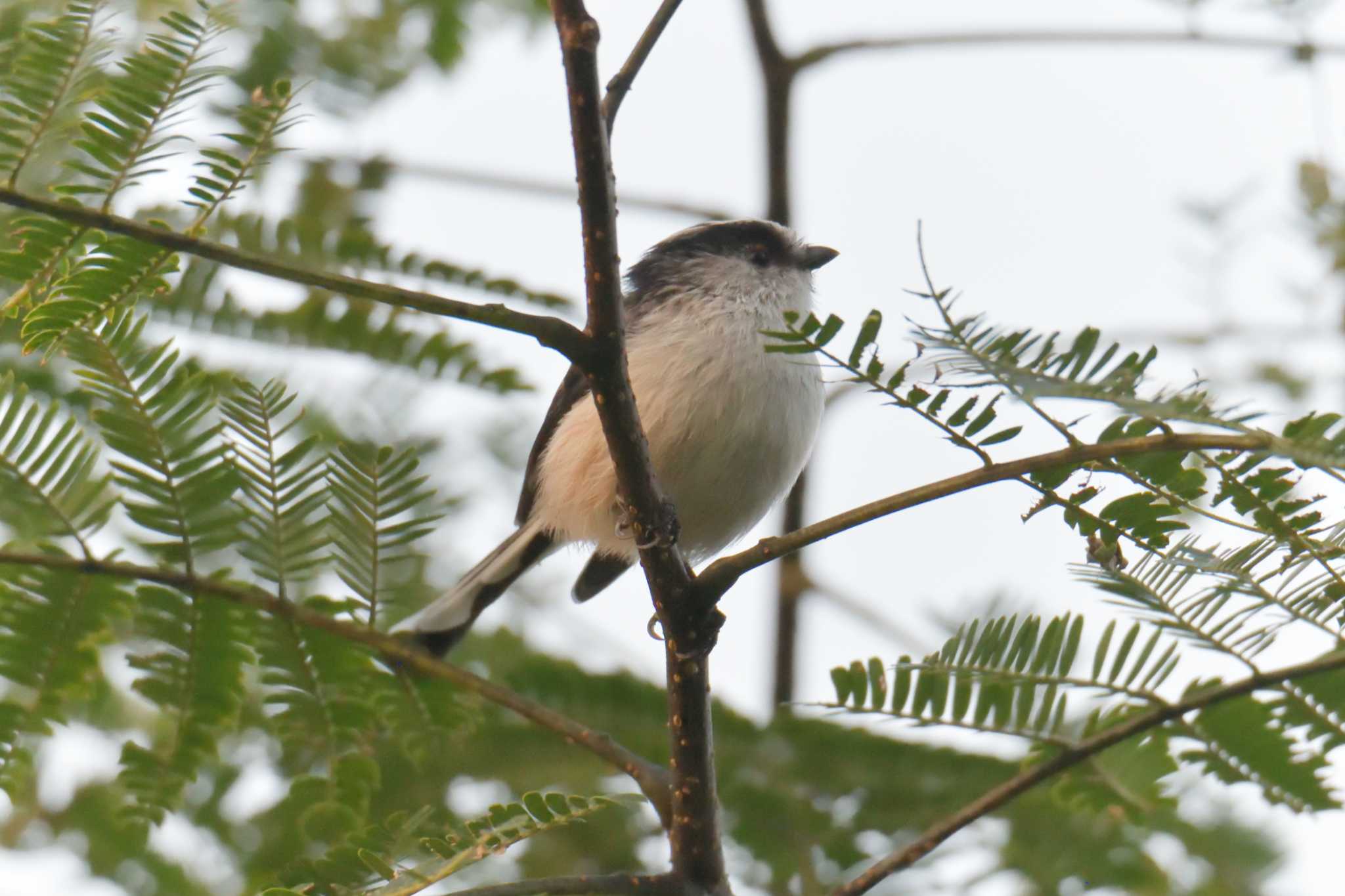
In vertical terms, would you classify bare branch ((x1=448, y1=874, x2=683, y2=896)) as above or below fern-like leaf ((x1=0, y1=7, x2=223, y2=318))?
below

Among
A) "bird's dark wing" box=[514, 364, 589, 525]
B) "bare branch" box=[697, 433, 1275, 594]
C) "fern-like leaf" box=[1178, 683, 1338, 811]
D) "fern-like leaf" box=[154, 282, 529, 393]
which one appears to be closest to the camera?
"bare branch" box=[697, 433, 1275, 594]

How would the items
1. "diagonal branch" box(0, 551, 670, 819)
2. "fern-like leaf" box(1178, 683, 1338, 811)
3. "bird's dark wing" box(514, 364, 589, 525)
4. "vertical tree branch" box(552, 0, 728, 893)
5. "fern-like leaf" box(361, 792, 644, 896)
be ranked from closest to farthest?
"vertical tree branch" box(552, 0, 728, 893)
"fern-like leaf" box(361, 792, 644, 896)
"fern-like leaf" box(1178, 683, 1338, 811)
"diagonal branch" box(0, 551, 670, 819)
"bird's dark wing" box(514, 364, 589, 525)

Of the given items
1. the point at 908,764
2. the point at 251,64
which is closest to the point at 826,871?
the point at 908,764

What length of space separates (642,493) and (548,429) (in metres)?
2.04

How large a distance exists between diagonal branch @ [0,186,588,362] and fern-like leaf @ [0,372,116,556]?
80 centimetres

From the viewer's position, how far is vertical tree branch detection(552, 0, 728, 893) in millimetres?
2016

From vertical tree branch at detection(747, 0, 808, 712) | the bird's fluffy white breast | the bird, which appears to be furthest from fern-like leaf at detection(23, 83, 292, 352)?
vertical tree branch at detection(747, 0, 808, 712)

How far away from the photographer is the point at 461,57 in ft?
18.0

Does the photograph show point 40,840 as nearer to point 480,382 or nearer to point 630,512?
point 480,382

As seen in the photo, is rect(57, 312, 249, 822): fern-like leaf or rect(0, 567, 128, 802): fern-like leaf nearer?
rect(57, 312, 249, 822): fern-like leaf

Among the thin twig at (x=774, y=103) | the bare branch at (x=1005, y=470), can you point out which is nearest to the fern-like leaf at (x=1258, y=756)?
the bare branch at (x=1005, y=470)

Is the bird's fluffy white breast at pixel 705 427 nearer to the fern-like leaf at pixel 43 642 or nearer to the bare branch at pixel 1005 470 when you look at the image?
the fern-like leaf at pixel 43 642

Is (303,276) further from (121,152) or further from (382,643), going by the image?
(382,643)

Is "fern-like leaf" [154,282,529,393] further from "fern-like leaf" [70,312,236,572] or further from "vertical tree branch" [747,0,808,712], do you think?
"vertical tree branch" [747,0,808,712]
